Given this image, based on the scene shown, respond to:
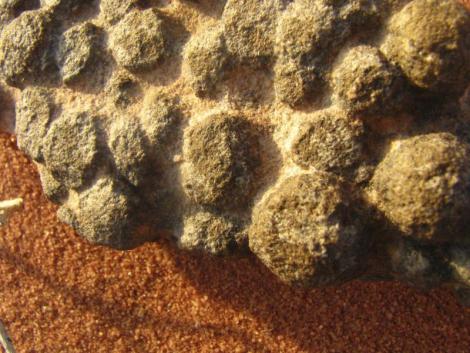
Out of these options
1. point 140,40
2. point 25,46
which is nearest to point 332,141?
point 140,40

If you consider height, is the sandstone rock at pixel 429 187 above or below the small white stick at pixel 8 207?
below

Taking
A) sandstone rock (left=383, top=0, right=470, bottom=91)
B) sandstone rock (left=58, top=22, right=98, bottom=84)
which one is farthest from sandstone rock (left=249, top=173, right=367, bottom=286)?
sandstone rock (left=58, top=22, right=98, bottom=84)

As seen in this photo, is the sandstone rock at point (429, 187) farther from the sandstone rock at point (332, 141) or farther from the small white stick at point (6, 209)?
the small white stick at point (6, 209)

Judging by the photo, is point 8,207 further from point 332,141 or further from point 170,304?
point 332,141

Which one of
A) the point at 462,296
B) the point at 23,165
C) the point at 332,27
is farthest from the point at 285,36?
the point at 23,165

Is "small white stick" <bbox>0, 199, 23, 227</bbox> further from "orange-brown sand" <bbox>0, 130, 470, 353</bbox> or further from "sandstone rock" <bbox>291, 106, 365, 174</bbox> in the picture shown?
"sandstone rock" <bbox>291, 106, 365, 174</bbox>

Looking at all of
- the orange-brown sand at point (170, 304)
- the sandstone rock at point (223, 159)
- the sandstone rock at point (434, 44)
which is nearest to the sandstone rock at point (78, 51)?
the sandstone rock at point (223, 159)
